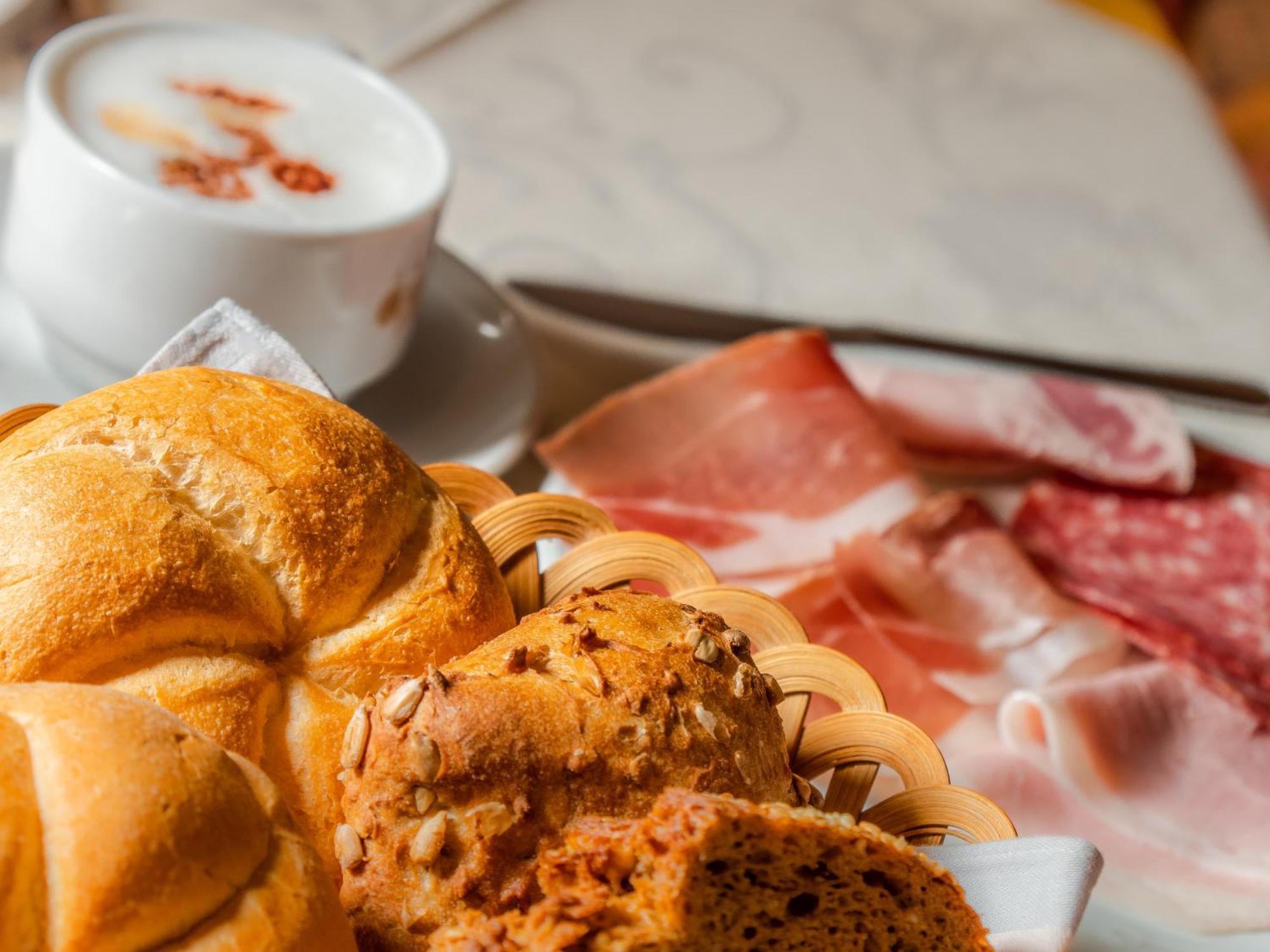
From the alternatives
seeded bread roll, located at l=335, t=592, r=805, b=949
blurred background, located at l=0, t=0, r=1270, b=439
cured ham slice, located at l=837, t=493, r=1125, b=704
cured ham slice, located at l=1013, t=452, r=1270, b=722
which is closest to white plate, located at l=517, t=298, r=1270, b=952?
blurred background, located at l=0, t=0, r=1270, b=439

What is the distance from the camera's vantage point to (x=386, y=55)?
1.52 metres

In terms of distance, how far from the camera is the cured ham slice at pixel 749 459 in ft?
3.76

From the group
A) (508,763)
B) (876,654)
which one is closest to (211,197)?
(508,763)

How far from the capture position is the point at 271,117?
0.98m

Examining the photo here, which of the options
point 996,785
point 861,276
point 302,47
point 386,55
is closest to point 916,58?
point 861,276

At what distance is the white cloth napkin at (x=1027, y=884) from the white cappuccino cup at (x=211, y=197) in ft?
1.85

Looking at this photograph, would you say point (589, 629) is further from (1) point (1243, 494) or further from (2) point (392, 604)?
(1) point (1243, 494)

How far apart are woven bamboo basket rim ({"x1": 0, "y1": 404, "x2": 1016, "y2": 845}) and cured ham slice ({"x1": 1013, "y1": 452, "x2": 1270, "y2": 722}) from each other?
→ 57cm

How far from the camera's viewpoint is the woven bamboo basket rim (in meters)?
0.63

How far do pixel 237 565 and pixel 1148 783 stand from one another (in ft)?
2.65

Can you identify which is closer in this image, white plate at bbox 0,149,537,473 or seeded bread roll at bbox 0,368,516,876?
seeded bread roll at bbox 0,368,516,876

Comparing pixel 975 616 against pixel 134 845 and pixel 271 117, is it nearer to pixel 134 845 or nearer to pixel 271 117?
pixel 271 117

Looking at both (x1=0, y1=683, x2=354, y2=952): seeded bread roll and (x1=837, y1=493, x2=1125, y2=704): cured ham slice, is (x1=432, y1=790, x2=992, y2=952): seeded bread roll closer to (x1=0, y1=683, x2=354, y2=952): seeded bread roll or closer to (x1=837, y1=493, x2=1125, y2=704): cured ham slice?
(x1=0, y1=683, x2=354, y2=952): seeded bread roll

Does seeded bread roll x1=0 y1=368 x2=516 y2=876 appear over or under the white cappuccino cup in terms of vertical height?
over
